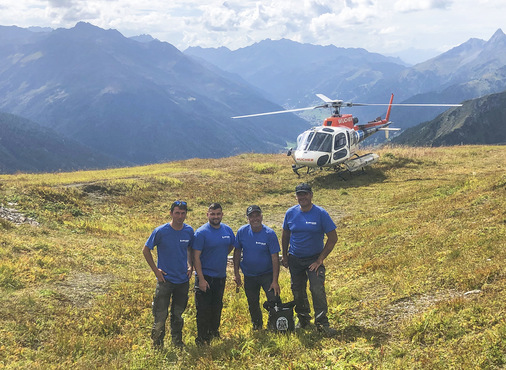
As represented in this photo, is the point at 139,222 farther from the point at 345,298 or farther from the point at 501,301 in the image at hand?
the point at 501,301

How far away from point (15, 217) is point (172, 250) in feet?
40.3

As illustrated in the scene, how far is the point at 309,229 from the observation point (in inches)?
256

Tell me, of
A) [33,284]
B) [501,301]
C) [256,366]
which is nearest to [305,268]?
[256,366]

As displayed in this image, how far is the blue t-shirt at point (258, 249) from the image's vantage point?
648 centimetres

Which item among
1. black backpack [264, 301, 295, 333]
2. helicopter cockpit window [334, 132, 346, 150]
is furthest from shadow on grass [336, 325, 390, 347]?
helicopter cockpit window [334, 132, 346, 150]

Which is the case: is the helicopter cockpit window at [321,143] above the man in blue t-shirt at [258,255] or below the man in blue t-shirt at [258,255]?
above

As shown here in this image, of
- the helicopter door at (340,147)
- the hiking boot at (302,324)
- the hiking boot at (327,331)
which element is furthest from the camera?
the helicopter door at (340,147)

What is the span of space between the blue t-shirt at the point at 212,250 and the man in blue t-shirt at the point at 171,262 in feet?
0.91

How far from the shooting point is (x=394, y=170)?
95.2 ft

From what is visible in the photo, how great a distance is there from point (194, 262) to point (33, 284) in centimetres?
481

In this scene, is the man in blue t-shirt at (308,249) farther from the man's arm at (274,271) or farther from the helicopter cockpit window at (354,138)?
the helicopter cockpit window at (354,138)

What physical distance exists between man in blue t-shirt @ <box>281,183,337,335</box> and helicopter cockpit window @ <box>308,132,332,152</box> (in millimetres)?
19496

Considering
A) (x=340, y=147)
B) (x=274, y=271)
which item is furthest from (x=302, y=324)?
(x=340, y=147)

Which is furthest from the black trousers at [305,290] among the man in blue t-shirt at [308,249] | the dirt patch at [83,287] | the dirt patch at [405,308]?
the dirt patch at [83,287]
